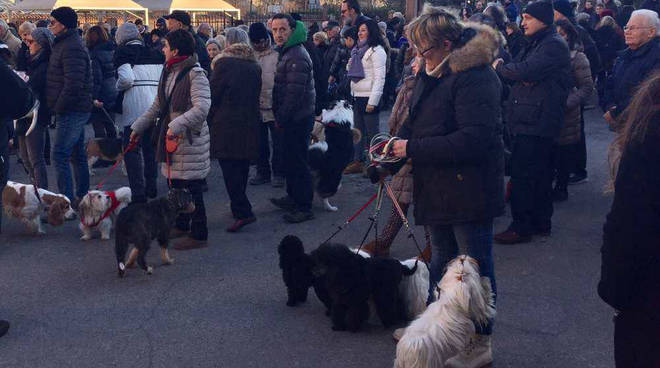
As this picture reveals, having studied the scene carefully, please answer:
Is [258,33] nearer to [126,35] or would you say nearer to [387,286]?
[126,35]

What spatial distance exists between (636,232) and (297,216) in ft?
17.3

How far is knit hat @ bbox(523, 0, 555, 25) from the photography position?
5.89m

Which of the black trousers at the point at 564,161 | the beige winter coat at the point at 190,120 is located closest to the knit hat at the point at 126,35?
the beige winter coat at the point at 190,120

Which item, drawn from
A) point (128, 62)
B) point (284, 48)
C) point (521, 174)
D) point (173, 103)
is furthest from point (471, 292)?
point (128, 62)

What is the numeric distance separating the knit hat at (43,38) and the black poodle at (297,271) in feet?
12.9

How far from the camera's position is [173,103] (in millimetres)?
6023

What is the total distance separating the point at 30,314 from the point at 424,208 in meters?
2.85

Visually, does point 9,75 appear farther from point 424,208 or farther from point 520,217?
point 520,217

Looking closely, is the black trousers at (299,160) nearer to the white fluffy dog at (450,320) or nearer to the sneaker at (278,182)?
the sneaker at (278,182)

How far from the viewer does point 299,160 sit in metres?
7.03

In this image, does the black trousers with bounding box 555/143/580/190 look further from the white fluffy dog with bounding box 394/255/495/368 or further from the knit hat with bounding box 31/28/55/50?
the knit hat with bounding box 31/28/55/50

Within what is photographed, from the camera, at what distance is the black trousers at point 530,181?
6145 millimetres

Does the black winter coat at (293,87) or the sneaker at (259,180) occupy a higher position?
the black winter coat at (293,87)

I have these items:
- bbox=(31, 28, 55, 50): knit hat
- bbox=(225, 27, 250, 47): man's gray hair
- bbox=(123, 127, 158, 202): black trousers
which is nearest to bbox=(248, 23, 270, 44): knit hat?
bbox=(225, 27, 250, 47): man's gray hair
